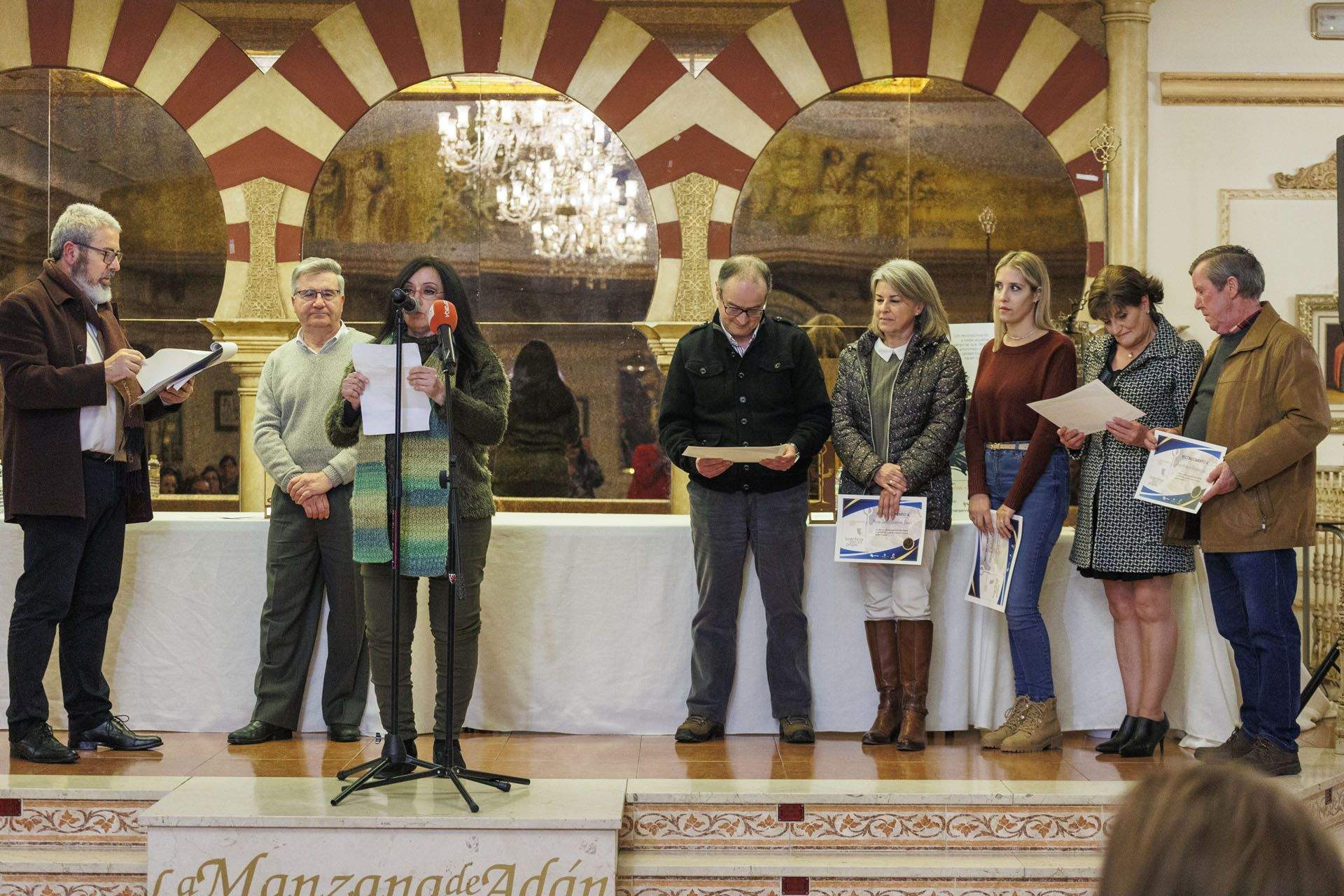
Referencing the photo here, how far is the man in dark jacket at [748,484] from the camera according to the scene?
14.4 feet

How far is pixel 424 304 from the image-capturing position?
387 centimetres

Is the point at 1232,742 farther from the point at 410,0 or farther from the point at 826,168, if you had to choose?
the point at 410,0

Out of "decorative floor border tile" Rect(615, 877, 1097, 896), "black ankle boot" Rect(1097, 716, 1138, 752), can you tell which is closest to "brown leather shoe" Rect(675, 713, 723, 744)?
"decorative floor border tile" Rect(615, 877, 1097, 896)

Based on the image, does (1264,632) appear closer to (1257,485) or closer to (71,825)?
(1257,485)

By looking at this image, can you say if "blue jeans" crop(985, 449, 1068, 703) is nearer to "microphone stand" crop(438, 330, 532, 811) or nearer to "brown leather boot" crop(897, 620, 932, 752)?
"brown leather boot" crop(897, 620, 932, 752)

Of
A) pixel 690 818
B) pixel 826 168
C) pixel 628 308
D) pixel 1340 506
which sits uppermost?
pixel 826 168

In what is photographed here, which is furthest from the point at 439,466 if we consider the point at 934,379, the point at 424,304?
the point at 934,379

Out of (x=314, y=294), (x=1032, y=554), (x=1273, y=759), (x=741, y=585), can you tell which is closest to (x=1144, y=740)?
(x=1273, y=759)

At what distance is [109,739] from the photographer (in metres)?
4.28

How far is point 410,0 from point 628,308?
1922mm

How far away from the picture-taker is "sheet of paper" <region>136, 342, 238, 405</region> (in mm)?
4020

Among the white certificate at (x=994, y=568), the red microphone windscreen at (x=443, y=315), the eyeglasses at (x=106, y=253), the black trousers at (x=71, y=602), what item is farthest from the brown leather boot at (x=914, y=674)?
the eyeglasses at (x=106, y=253)

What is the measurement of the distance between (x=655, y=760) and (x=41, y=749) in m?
1.92

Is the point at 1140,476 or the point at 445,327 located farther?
the point at 1140,476
